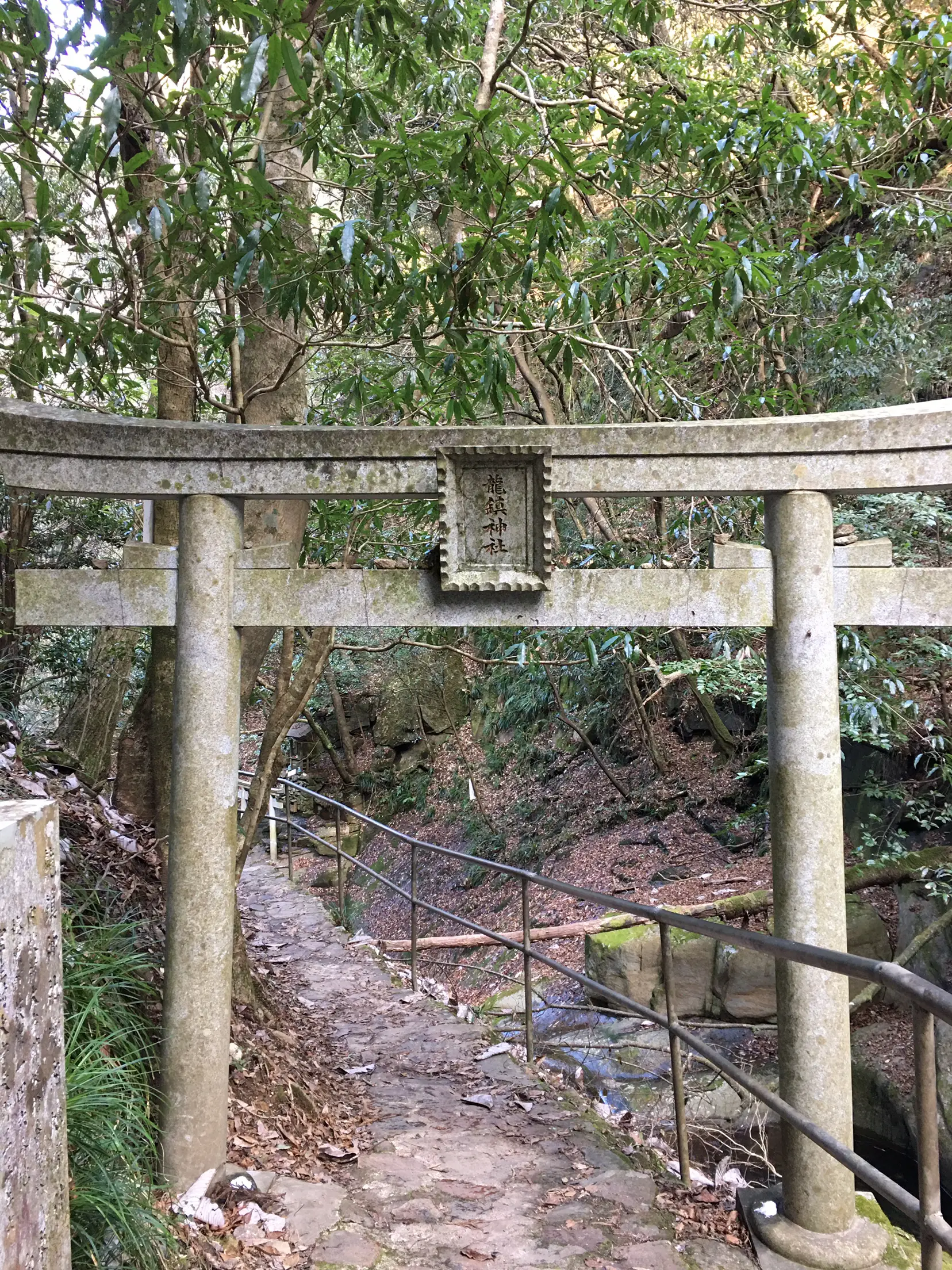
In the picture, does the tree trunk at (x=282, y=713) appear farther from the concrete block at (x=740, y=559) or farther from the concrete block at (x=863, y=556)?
the concrete block at (x=863, y=556)

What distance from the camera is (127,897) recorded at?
13.1ft

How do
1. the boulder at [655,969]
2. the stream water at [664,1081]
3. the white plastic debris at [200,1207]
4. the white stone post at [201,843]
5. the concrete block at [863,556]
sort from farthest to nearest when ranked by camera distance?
the boulder at [655,969], the stream water at [664,1081], the concrete block at [863,556], the white stone post at [201,843], the white plastic debris at [200,1207]

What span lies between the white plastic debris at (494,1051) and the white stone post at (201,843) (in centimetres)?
178

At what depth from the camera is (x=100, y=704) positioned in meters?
6.36

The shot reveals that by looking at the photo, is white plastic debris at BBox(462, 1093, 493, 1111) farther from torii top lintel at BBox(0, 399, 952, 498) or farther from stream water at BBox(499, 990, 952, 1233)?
torii top lintel at BBox(0, 399, 952, 498)

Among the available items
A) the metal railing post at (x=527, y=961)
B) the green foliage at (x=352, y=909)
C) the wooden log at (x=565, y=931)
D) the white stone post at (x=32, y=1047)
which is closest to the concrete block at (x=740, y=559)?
the metal railing post at (x=527, y=961)

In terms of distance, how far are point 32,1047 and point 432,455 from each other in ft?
8.16

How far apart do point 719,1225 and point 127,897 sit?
2.64 m

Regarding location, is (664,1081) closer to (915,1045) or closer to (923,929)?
(923,929)

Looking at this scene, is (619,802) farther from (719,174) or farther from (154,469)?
(154,469)

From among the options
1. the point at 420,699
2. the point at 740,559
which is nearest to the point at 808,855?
the point at 740,559

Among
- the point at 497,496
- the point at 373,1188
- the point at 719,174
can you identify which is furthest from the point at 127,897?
the point at 719,174

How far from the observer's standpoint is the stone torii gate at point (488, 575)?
3.31 m

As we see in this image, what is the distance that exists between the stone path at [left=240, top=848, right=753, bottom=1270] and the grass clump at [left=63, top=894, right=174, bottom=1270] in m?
0.61
